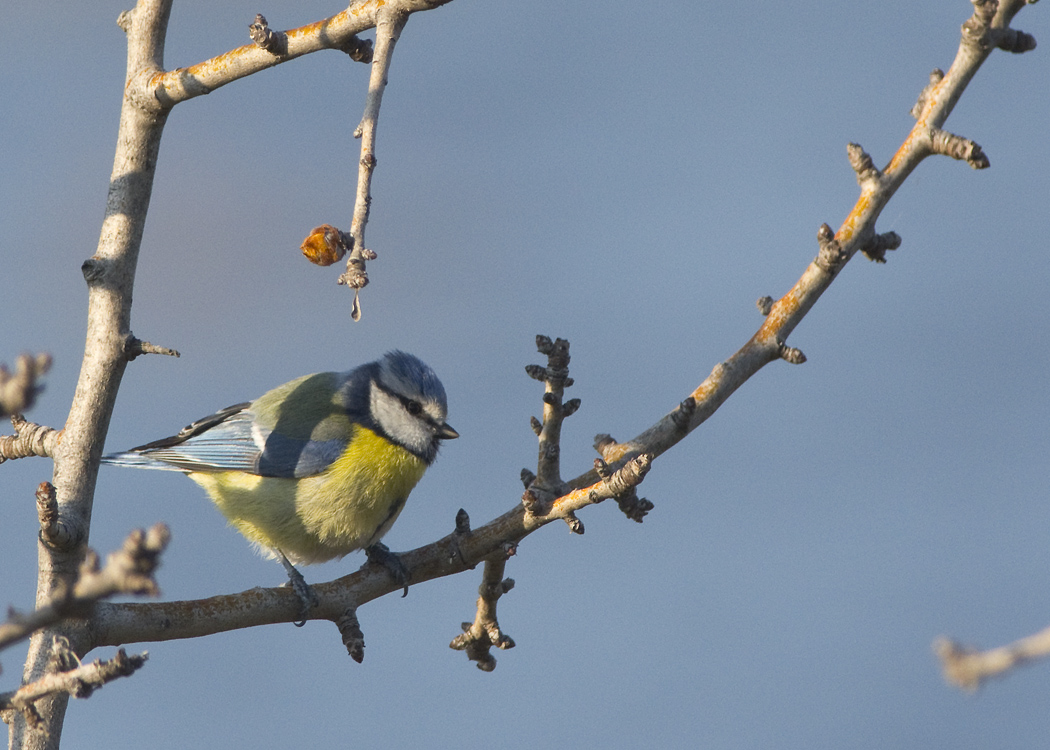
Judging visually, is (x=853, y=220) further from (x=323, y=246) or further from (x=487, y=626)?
(x=487, y=626)

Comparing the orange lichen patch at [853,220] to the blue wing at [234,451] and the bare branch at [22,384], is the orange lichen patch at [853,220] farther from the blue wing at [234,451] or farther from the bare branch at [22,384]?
the blue wing at [234,451]

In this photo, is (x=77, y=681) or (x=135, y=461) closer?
(x=77, y=681)

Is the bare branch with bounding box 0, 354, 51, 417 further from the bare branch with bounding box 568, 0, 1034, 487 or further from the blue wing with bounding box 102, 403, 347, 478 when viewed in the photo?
the blue wing with bounding box 102, 403, 347, 478

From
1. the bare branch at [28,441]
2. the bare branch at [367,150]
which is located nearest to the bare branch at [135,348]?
the bare branch at [28,441]

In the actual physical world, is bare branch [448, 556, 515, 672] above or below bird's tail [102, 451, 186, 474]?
below

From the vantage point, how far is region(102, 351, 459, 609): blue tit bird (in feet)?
7.66

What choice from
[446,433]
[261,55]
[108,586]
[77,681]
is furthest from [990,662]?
[446,433]

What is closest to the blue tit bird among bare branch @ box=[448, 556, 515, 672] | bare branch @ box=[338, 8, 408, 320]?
bare branch @ box=[448, 556, 515, 672]

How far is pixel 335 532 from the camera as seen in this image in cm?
231

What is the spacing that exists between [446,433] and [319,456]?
0.33 meters

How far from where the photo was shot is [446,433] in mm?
2545

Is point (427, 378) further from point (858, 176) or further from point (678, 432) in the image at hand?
point (858, 176)

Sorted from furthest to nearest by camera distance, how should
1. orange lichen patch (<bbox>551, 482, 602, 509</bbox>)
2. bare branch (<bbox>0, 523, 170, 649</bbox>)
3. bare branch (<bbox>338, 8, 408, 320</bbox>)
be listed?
orange lichen patch (<bbox>551, 482, 602, 509</bbox>) → bare branch (<bbox>338, 8, 408, 320</bbox>) → bare branch (<bbox>0, 523, 170, 649</bbox>)

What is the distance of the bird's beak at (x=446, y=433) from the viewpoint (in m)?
2.54
